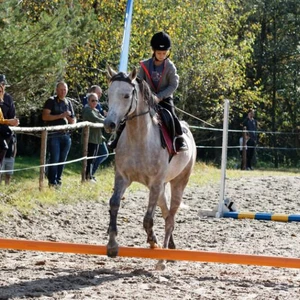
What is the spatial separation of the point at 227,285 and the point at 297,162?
29.5m

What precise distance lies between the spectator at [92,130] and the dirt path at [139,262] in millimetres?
1103

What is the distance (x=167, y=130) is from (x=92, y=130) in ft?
24.6

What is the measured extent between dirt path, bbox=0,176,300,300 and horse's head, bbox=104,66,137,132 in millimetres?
1476

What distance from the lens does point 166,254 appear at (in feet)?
24.8

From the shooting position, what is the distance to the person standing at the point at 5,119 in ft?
37.1

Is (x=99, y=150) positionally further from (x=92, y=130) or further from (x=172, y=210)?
(x=172, y=210)

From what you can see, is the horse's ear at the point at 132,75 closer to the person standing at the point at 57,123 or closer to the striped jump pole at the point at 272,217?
the striped jump pole at the point at 272,217

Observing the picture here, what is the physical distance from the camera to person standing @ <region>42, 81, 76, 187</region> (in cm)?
1393

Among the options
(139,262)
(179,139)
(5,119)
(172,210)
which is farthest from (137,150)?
(5,119)

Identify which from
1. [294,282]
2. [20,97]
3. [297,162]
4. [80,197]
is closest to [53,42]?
[20,97]

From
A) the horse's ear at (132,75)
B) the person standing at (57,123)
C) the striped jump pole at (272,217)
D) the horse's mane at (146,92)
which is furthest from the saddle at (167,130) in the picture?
the person standing at (57,123)

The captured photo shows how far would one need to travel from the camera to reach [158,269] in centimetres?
821

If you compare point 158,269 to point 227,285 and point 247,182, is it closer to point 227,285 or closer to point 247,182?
point 227,285

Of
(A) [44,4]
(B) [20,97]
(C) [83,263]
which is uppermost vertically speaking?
(A) [44,4]
